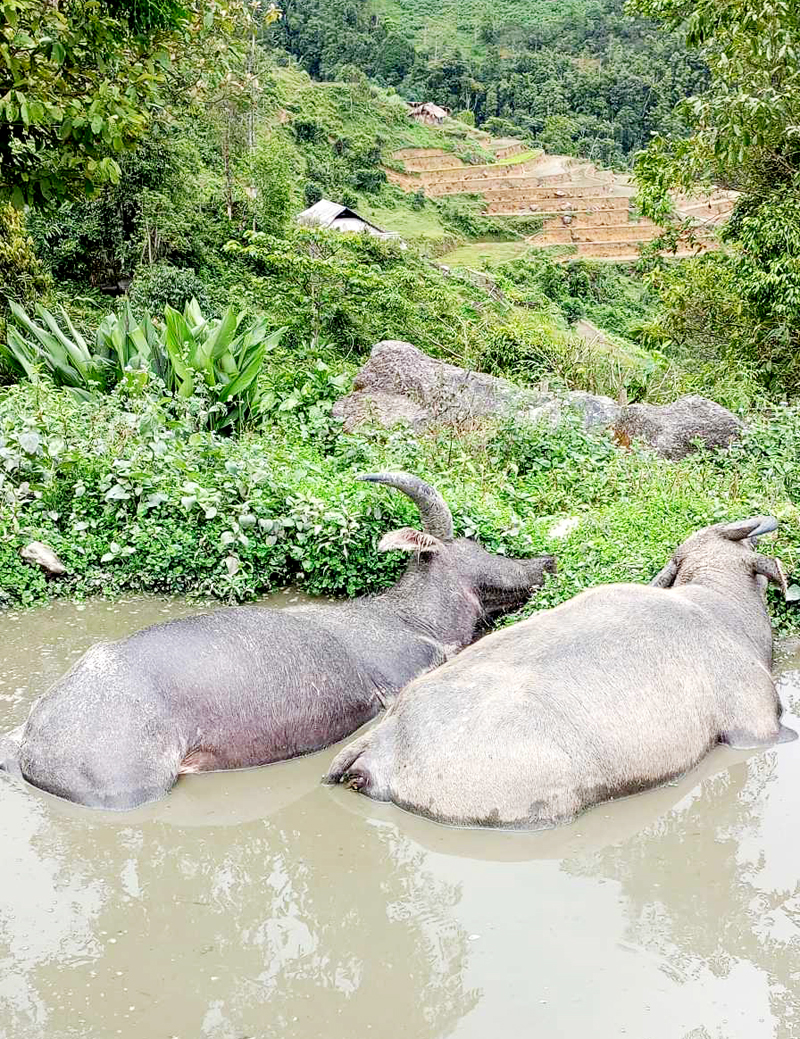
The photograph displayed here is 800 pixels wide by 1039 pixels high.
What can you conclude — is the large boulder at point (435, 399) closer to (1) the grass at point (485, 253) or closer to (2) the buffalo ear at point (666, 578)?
(2) the buffalo ear at point (666, 578)

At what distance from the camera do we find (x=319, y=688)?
477 centimetres

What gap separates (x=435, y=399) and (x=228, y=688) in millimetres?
4852

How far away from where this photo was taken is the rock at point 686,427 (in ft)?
28.1

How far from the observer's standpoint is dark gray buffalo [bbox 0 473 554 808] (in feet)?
13.5

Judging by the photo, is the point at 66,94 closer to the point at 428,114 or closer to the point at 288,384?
the point at 288,384

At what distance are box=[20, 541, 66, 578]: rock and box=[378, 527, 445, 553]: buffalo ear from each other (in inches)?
74.9

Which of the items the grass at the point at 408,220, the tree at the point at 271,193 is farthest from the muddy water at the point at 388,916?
the grass at the point at 408,220

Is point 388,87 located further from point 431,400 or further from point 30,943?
point 30,943

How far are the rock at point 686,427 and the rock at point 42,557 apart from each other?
185 inches

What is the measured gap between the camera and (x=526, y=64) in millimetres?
77812

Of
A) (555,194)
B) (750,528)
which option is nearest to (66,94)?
(750,528)

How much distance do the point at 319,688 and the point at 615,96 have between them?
70479 millimetres

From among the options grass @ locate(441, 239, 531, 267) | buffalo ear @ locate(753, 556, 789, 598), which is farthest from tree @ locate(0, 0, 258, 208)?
grass @ locate(441, 239, 531, 267)

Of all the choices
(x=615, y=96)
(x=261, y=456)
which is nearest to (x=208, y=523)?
(x=261, y=456)
